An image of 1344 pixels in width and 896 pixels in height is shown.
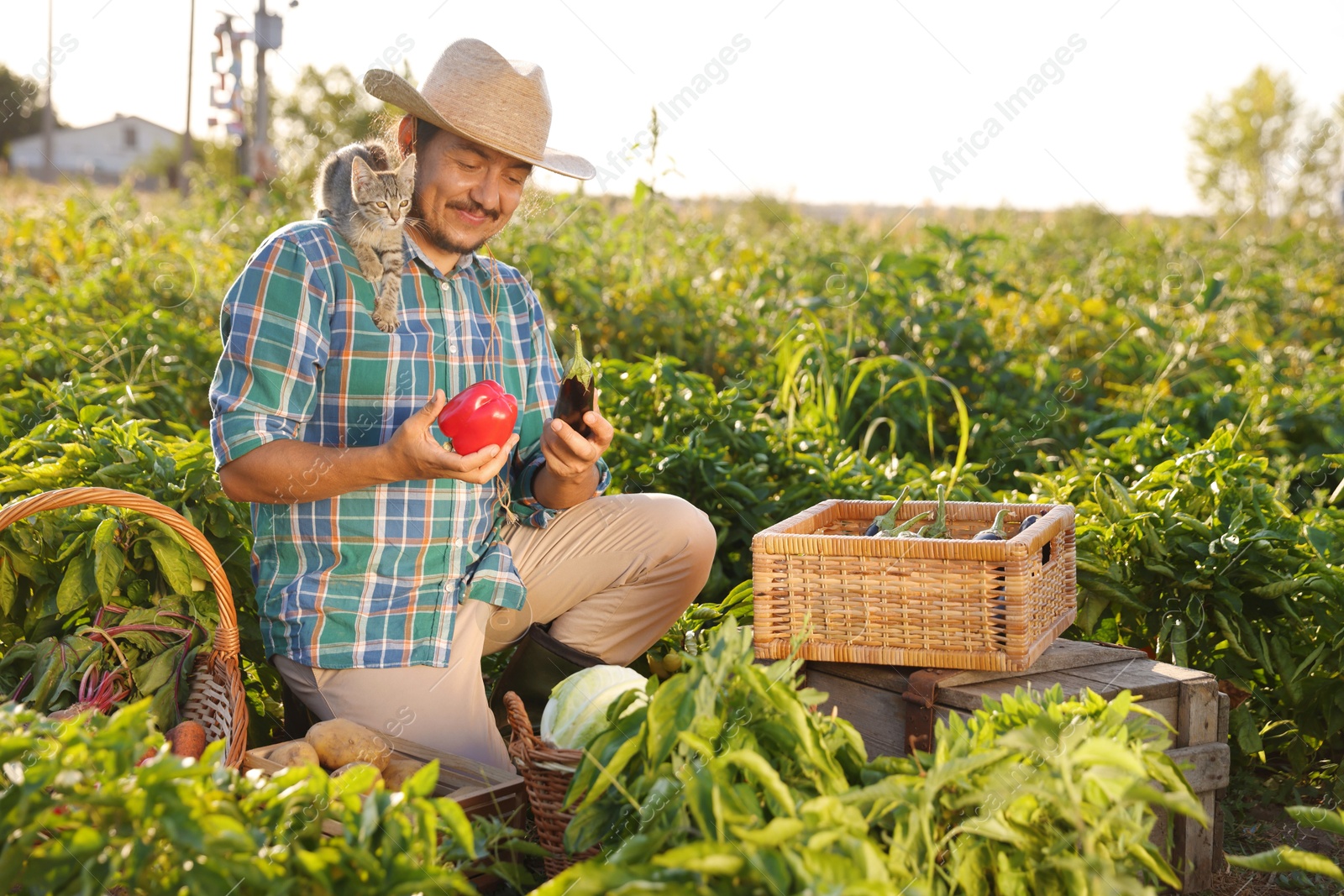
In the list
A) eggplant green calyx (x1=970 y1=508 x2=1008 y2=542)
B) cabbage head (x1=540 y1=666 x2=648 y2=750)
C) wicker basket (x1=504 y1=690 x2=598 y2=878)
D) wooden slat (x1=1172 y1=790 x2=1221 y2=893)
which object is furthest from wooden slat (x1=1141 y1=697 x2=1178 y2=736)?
wicker basket (x1=504 y1=690 x2=598 y2=878)

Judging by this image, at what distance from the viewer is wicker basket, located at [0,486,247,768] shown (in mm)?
2129

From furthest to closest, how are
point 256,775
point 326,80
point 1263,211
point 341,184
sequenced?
point 326,80, point 1263,211, point 341,184, point 256,775

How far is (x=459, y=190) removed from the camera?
2.54 metres

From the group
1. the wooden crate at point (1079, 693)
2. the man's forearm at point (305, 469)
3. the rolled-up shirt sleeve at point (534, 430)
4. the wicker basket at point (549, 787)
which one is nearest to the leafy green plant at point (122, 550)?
the man's forearm at point (305, 469)

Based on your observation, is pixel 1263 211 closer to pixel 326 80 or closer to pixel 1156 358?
pixel 1156 358

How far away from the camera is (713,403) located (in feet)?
12.2

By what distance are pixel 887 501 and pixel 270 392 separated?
149 centimetres

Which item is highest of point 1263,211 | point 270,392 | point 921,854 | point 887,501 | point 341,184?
point 1263,211

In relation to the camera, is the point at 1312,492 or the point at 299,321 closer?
the point at 299,321

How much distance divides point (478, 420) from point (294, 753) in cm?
74

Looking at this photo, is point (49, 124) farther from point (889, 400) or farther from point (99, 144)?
point (99, 144)

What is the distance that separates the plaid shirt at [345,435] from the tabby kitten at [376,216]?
0.12 feet

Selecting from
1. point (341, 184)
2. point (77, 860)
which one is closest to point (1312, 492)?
point (341, 184)

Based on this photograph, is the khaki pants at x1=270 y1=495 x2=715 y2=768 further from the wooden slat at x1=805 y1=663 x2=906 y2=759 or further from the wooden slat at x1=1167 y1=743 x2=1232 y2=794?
the wooden slat at x1=1167 y1=743 x2=1232 y2=794
